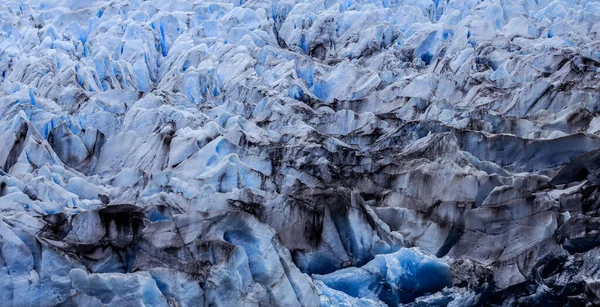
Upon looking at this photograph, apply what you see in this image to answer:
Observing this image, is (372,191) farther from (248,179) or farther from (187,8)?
(187,8)

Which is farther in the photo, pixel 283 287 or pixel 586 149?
pixel 586 149

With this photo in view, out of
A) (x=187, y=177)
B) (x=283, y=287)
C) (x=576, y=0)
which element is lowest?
(x=576, y=0)

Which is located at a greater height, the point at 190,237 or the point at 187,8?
the point at 190,237

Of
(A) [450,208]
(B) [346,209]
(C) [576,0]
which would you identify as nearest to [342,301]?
(B) [346,209]

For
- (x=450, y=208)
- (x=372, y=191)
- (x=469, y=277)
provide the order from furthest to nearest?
1. (x=372, y=191)
2. (x=450, y=208)
3. (x=469, y=277)

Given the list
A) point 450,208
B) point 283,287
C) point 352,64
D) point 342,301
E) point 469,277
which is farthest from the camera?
point 352,64

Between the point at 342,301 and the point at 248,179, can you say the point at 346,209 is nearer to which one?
the point at 342,301
